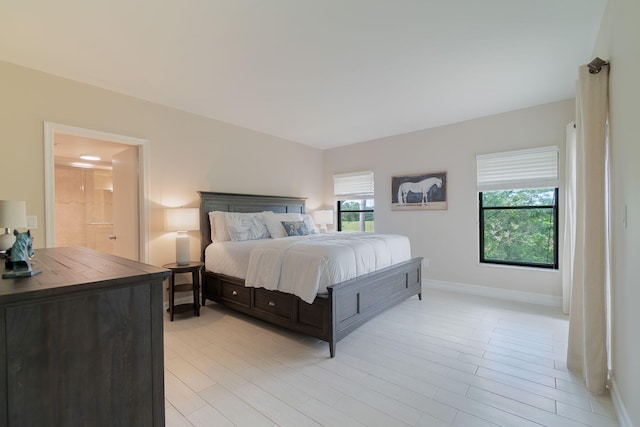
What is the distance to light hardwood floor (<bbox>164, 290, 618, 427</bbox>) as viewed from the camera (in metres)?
1.75

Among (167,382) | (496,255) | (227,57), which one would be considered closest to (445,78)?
(227,57)

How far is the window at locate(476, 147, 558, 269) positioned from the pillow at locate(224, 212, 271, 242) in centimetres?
334

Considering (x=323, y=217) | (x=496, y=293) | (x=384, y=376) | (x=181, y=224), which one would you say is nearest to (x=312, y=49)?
(x=181, y=224)

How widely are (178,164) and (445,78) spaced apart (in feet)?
11.4

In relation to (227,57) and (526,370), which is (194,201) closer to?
(227,57)

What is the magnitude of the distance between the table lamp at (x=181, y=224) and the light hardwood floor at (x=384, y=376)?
30.2 inches

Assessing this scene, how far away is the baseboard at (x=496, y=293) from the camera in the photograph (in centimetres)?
378

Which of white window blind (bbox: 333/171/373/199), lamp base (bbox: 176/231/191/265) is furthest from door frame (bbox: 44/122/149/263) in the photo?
white window blind (bbox: 333/171/373/199)

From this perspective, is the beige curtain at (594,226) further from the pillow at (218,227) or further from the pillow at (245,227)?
the pillow at (218,227)

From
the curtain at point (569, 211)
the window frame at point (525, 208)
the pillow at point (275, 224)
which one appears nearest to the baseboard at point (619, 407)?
the curtain at point (569, 211)

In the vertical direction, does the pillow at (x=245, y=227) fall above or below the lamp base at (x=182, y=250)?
above

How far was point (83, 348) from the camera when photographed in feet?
3.33

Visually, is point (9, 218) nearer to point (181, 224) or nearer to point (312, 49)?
point (181, 224)

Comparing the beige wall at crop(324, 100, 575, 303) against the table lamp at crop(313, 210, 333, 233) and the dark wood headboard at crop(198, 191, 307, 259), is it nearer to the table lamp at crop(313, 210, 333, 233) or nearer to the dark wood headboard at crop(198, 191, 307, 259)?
the table lamp at crop(313, 210, 333, 233)
